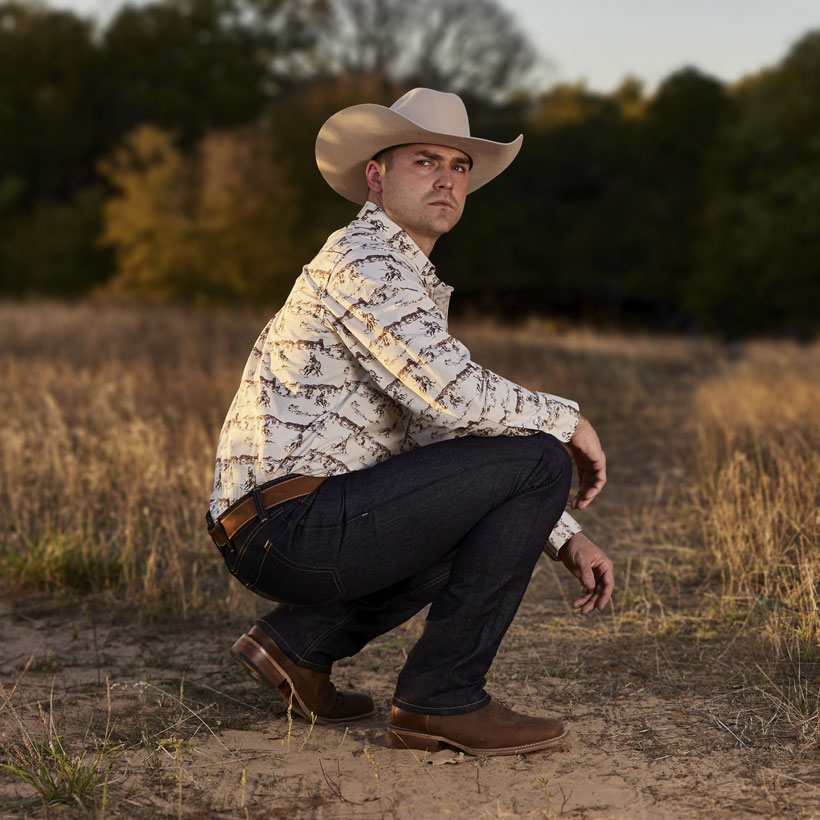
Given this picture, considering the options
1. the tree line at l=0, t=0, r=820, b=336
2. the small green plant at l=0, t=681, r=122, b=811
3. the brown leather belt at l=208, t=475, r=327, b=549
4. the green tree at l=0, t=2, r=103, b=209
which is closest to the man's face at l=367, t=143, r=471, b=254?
the brown leather belt at l=208, t=475, r=327, b=549

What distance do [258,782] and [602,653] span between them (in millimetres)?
1548

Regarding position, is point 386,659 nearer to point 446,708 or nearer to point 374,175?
point 446,708

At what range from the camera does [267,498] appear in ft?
10.2

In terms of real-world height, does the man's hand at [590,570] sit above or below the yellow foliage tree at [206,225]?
below

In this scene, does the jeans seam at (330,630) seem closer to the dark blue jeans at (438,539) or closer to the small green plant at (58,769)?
the dark blue jeans at (438,539)

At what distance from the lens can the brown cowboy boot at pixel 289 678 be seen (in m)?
3.41

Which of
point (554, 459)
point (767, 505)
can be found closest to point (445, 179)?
point (554, 459)

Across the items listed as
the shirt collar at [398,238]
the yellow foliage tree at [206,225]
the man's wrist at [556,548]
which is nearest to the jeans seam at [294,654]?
the man's wrist at [556,548]

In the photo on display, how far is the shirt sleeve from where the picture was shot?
303 cm

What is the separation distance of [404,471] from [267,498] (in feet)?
1.27

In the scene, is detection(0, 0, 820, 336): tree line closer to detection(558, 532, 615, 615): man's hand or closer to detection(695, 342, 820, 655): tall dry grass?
detection(695, 342, 820, 655): tall dry grass

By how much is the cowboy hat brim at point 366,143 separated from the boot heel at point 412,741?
1.70 meters

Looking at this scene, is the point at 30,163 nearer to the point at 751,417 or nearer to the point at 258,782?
the point at 751,417

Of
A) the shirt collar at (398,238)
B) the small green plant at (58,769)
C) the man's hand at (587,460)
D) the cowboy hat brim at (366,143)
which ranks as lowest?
the small green plant at (58,769)
